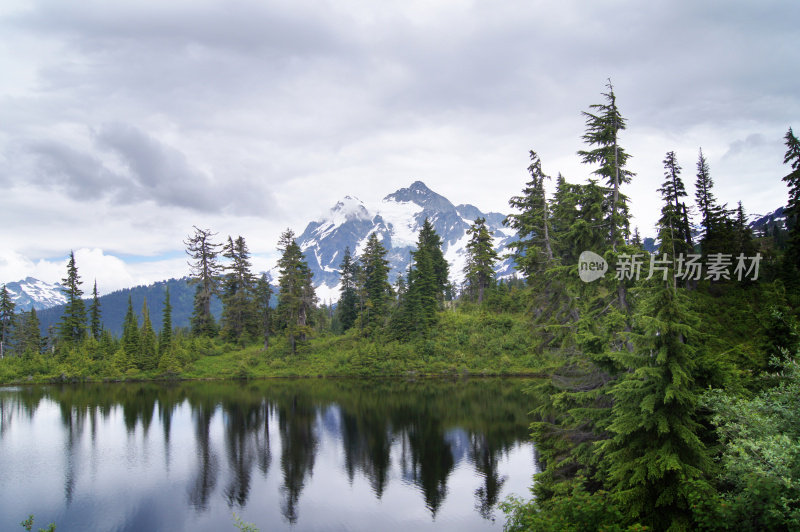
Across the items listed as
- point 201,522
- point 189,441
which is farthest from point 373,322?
point 201,522

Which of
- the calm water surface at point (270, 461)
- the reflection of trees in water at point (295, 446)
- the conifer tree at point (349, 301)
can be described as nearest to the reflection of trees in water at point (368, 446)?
the calm water surface at point (270, 461)

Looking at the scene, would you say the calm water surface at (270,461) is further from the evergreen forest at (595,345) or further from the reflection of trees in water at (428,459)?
the evergreen forest at (595,345)

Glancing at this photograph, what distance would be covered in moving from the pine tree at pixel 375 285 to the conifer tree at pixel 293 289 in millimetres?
8888

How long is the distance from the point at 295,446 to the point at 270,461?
341 centimetres

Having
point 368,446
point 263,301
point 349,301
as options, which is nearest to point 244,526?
point 368,446

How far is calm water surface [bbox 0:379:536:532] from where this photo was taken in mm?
21047

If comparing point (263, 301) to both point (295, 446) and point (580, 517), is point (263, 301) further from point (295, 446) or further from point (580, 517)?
point (580, 517)

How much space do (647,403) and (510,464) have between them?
1759 centimetres

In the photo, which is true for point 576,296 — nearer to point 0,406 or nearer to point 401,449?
point 401,449

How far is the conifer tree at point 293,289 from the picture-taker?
6838 centimetres

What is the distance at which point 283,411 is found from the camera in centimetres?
4306

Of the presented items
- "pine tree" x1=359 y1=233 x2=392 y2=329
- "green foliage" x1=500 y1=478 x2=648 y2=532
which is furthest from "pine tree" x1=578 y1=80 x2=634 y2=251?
"pine tree" x1=359 y1=233 x2=392 y2=329

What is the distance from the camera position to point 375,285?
239 feet

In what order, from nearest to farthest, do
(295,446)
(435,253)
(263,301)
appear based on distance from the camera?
(295,446)
(435,253)
(263,301)
